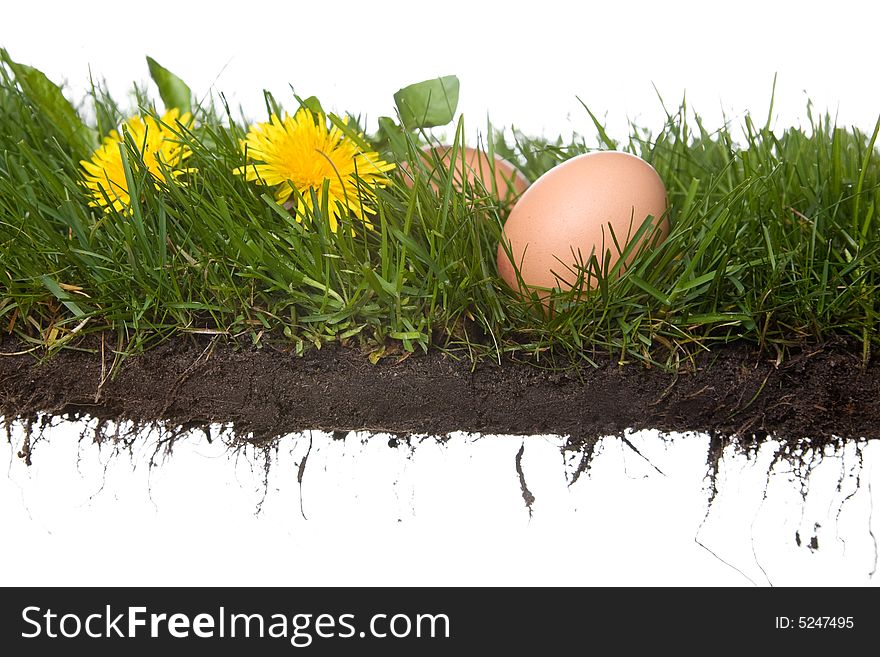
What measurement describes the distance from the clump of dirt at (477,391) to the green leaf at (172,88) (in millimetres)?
401

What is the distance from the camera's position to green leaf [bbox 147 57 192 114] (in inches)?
37.7

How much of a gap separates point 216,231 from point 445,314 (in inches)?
8.3

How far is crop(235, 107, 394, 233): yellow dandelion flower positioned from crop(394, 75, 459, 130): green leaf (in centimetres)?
12

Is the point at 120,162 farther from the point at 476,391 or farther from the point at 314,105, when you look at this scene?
the point at 476,391

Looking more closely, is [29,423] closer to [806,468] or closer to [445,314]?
[445,314]

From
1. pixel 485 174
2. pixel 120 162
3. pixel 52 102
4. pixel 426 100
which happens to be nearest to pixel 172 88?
pixel 52 102

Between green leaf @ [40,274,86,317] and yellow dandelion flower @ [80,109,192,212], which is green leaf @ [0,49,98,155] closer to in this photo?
yellow dandelion flower @ [80,109,192,212]

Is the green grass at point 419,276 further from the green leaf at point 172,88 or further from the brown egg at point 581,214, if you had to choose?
the green leaf at point 172,88

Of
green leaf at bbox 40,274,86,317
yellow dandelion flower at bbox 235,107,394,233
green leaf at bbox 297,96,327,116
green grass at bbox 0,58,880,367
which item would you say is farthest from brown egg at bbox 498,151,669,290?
green leaf at bbox 40,274,86,317

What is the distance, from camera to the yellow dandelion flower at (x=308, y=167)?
0.70 meters

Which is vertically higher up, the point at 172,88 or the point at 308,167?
the point at 172,88

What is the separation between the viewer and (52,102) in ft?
2.90

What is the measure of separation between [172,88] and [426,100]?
0.35m

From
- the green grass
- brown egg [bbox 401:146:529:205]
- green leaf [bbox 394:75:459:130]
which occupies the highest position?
green leaf [bbox 394:75:459:130]
